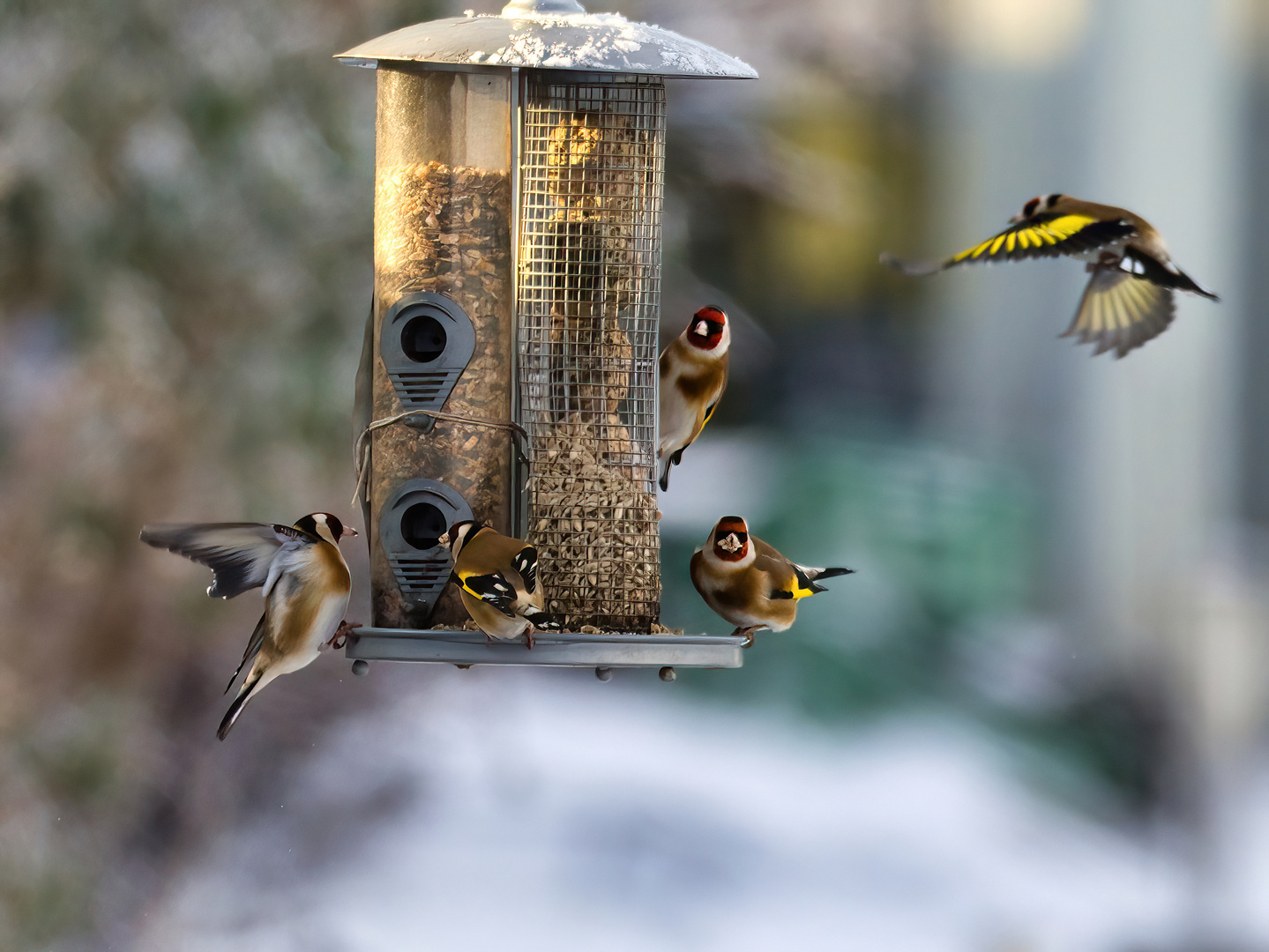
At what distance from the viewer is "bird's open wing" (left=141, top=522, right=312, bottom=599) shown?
309 centimetres

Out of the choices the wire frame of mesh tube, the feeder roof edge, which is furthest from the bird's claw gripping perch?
the feeder roof edge

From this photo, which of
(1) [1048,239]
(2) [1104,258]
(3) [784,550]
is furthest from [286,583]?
(3) [784,550]

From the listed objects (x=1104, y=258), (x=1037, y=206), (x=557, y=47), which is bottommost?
(x=1104, y=258)

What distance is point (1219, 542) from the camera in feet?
28.8

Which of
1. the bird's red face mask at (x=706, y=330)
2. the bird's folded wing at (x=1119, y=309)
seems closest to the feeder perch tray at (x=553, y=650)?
the bird's red face mask at (x=706, y=330)

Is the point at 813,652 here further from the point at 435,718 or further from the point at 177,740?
the point at 177,740

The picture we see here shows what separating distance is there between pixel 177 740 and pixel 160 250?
92.4 inches

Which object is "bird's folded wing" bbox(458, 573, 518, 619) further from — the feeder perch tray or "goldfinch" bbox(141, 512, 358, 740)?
"goldfinch" bbox(141, 512, 358, 740)

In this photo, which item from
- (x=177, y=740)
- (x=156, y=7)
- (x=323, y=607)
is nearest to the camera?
(x=323, y=607)

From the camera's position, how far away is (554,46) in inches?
123

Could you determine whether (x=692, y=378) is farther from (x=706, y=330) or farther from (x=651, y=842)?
(x=651, y=842)

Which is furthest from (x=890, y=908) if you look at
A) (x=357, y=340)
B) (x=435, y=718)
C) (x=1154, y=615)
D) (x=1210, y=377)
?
(x=357, y=340)

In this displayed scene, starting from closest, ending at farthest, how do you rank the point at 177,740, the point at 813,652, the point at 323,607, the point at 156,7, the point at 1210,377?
the point at 323,607 < the point at 156,7 < the point at 177,740 < the point at 813,652 < the point at 1210,377

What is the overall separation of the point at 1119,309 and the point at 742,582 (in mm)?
1357
